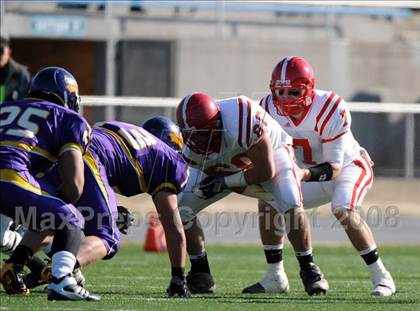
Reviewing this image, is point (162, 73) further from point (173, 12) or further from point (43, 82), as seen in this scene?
point (43, 82)

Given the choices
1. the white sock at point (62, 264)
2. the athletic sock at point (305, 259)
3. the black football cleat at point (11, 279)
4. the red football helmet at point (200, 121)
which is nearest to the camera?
the white sock at point (62, 264)

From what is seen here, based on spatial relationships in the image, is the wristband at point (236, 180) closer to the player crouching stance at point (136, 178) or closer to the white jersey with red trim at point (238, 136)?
the white jersey with red trim at point (238, 136)

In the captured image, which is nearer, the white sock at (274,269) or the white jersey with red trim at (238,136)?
the white jersey with red trim at (238,136)

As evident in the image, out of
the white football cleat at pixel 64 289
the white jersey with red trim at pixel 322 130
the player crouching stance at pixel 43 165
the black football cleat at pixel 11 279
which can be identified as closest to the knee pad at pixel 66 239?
the player crouching stance at pixel 43 165

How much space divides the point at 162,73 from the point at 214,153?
30.1 ft

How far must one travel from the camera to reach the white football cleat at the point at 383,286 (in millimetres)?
6629

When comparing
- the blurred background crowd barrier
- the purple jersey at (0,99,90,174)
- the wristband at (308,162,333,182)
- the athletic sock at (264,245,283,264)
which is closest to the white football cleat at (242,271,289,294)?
the athletic sock at (264,245,283,264)

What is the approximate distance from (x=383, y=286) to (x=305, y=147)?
111cm

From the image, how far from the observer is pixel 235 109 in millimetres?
6441

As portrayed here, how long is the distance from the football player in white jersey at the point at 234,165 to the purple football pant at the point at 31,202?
1077 mm

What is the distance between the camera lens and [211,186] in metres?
6.75

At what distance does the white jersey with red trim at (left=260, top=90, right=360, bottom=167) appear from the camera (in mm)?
6977

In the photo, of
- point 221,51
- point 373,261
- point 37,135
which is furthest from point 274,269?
point 221,51

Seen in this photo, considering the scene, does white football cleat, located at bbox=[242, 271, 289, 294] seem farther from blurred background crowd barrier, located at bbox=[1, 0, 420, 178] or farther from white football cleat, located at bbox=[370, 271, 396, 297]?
blurred background crowd barrier, located at bbox=[1, 0, 420, 178]
